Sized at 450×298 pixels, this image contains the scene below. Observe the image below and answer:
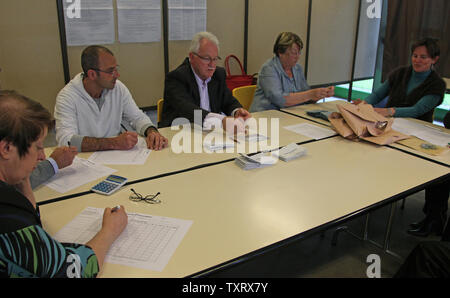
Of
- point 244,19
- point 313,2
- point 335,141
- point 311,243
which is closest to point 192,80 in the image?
point 335,141

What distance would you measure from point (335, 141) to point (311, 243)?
0.71 metres

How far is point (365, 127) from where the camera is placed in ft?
7.35

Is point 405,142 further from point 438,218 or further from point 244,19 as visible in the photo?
point 244,19

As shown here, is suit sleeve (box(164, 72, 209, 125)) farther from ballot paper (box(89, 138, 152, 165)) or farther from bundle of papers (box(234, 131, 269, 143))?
ballot paper (box(89, 138, 152, 165))

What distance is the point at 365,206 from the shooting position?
1.46 metres

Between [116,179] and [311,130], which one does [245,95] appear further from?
[116,179]

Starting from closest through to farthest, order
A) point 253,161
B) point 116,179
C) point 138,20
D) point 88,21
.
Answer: point 116,179
point 253,161
point 88,21
point 138,20

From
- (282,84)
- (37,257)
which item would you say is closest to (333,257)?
(282,84)

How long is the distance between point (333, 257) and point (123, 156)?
1.42 m

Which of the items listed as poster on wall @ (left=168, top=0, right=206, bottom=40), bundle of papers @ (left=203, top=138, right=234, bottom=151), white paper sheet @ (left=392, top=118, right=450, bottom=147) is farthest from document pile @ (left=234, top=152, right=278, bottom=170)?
poster on wall @ (left=168, top=0, right=206, bottom=40)

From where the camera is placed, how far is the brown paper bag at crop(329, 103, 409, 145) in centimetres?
222

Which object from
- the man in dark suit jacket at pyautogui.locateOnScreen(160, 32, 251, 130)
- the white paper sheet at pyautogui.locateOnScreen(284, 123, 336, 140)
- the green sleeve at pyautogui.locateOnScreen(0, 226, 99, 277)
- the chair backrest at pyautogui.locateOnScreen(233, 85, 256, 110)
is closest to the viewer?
the green sleeve at pyautogui.locateOnScreen(0, 226, 99, 277)

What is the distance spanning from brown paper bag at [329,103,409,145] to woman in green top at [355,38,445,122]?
0.38 m
